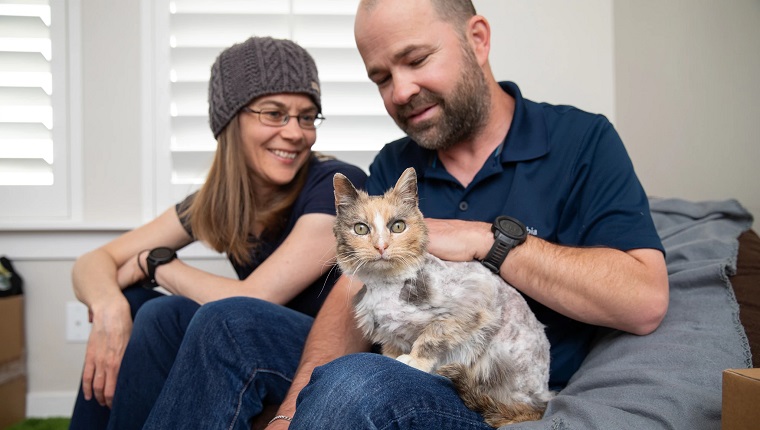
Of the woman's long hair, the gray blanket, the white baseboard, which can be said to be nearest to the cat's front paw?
the gray blanket

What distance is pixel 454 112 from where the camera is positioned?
1.65m

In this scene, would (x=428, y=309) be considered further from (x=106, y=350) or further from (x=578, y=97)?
(x=578, y=97)

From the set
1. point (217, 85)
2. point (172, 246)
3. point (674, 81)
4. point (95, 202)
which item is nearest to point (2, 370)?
point (95, 202)

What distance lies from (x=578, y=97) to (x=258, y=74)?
56.7 inches

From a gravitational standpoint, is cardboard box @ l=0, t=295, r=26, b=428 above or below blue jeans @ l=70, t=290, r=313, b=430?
below

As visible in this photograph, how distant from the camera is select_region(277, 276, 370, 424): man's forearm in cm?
153

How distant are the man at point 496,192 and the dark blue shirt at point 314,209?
0.13 metres

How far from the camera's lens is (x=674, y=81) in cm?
259

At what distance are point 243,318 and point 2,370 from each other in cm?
174

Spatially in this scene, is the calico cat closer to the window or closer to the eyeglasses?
the eyeglasses

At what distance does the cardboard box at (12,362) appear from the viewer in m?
2.62

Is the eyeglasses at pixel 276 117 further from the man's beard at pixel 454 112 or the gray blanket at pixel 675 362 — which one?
the gray blanket at pixel 675 362

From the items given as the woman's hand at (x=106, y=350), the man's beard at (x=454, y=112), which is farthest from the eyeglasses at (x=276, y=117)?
the woman's hand at (x=106, y=350)

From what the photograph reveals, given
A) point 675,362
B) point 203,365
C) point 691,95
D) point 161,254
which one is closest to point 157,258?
point 161,254
